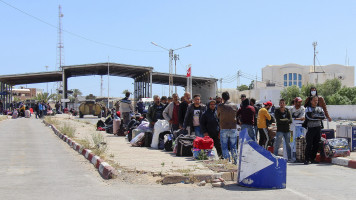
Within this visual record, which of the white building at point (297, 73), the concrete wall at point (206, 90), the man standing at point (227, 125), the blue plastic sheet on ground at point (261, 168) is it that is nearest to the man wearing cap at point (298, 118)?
the man standing at point (227, 125)

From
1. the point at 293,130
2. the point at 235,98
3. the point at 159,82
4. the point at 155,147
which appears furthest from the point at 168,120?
the point at 235,98

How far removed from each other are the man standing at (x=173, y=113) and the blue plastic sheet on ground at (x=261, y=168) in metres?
5.52

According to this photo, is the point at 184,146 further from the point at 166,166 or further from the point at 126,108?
the point at 126,108

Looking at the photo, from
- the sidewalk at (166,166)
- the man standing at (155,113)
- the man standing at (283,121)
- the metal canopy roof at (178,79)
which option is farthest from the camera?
the metal canopy roof at (178,79)

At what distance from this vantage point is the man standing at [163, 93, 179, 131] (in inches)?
515

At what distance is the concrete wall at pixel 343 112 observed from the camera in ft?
161

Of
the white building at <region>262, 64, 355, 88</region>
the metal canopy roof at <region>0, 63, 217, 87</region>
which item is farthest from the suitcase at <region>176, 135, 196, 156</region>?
the white building at <region>262, 64, 355, 88</region>

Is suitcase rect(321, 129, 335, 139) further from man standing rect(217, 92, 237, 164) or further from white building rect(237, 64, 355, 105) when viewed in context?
white building rect(237, 64, 355, 105)

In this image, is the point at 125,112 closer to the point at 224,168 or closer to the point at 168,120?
the point at 168,120

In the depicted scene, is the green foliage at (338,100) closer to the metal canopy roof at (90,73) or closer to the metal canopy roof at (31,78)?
the metal canopy roof at (90,73)

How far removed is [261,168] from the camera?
746cm

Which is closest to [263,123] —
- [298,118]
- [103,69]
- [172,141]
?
[298,118]

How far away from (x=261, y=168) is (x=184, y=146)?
13.7 ft

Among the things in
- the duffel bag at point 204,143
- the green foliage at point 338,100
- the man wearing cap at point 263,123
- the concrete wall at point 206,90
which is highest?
the concrete wall at point 206,90
